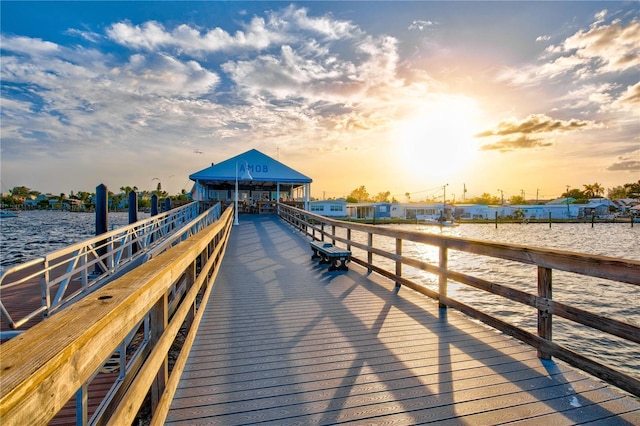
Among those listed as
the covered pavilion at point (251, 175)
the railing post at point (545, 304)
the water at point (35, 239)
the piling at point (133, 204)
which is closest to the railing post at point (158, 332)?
the railing post at point (545, 304)

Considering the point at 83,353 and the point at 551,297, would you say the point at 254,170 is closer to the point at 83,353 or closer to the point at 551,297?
the point at 551,297

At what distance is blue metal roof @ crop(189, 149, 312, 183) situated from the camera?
2502 centimetres

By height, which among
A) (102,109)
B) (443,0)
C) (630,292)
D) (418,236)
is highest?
(443,0)

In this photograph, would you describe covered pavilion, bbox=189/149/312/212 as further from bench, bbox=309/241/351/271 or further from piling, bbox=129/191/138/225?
bench, bbox=309/241/351/271

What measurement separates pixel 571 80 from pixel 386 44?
375 inches

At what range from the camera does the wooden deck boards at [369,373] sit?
7.79 feet

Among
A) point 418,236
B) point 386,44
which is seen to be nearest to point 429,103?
point 386,44

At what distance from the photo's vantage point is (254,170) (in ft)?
A: 86.5

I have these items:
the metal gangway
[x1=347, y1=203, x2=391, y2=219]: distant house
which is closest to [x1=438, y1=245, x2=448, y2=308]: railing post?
the metal gangway

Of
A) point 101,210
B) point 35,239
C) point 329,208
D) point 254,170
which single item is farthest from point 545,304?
point 329,208

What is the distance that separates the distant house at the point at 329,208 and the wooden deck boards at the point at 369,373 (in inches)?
2199

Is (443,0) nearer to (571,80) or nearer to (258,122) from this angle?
(571,80)

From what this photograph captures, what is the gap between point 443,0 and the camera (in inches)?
443

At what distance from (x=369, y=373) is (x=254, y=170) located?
24587mm
